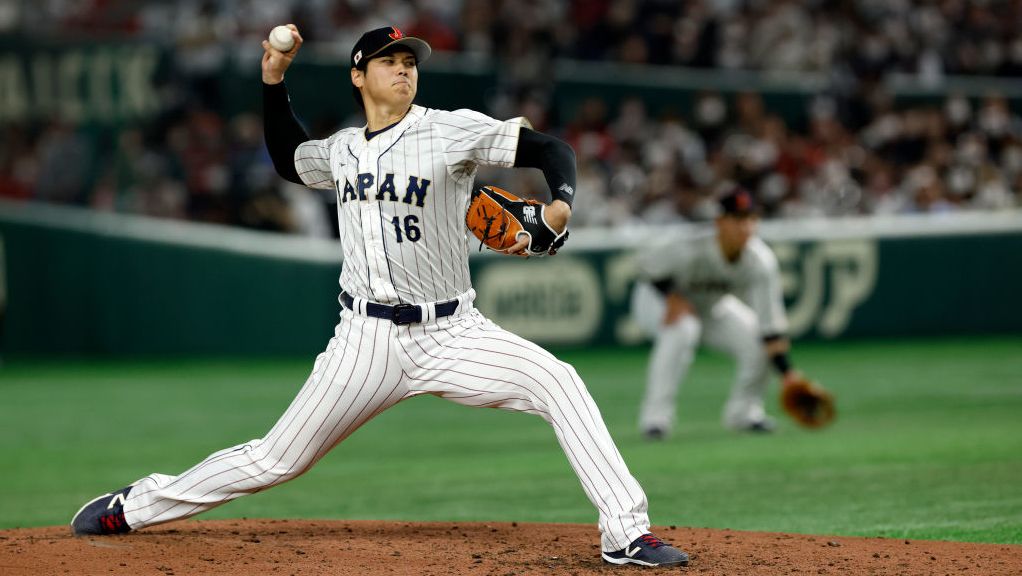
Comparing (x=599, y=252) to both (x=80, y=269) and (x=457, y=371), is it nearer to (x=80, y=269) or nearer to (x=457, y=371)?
(x=80, y=269)

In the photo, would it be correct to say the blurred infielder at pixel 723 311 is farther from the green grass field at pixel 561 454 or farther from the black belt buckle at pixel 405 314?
the black belt buckle at pixel 405 314

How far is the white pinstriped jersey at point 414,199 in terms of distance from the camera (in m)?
5.29

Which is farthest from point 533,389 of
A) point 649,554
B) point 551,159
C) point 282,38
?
point 282,38

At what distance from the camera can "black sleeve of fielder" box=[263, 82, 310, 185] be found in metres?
5.73

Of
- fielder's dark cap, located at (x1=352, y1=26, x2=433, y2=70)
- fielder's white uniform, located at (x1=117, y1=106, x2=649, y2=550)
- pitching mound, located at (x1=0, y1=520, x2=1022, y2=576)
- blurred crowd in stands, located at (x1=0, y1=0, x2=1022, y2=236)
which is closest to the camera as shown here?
pitching mound, located at (x1=0, y1=520, x2=1022, y2=576)

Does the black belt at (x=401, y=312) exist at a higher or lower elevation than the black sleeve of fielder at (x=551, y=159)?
lower

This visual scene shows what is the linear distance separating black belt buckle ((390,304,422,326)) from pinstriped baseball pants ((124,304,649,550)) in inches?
1.2

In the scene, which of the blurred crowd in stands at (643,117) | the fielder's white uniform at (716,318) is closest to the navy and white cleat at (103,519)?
the fielder's white uniform at (716,318)

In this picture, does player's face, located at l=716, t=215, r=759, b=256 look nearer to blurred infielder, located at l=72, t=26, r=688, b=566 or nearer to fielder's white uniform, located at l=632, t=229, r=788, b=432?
fielder's white uniform, located at l=632, t=229, r=788, b=432

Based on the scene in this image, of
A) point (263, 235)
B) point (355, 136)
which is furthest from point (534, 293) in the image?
point (355, 136)

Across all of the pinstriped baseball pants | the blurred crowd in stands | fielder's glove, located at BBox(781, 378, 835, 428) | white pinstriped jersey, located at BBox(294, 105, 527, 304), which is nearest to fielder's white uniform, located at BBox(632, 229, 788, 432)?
fielder's glove, located at BBox(781, 378, 835, 428)

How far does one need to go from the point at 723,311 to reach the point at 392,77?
19.8 ft

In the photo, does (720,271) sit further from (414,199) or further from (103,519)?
(103,519)

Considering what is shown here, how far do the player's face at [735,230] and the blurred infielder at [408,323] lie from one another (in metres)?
4.90
